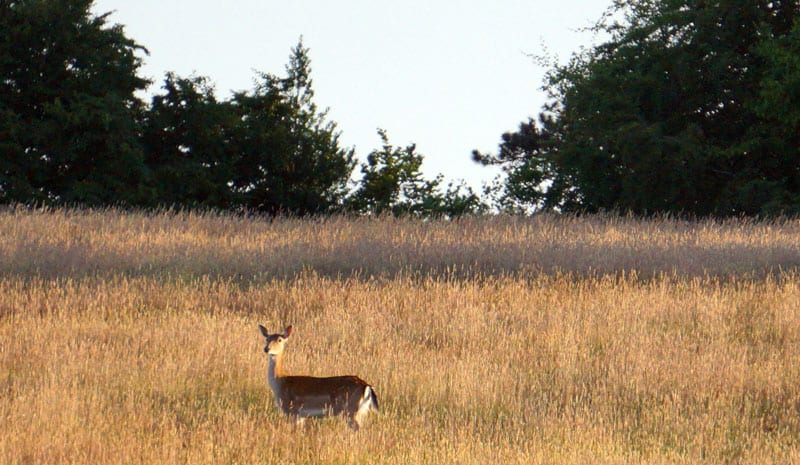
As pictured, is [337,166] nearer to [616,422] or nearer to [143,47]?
[143,47]

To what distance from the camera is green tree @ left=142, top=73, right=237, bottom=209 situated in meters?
35.8

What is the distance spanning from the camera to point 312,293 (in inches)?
550

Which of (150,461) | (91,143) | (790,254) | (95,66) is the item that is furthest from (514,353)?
(95,66)

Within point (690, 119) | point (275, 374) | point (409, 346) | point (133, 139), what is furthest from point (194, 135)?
point (275, 374)

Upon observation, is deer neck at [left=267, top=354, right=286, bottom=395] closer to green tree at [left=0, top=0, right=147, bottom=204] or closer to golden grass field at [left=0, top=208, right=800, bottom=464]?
golden grass field at [left=0, top=208, right=800, bottom=464]

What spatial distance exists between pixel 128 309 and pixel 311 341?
345 cm

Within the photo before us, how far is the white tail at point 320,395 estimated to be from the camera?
7180 millimetres

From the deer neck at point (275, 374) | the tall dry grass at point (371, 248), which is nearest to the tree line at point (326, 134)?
the tall dry grass at point (371, 248)

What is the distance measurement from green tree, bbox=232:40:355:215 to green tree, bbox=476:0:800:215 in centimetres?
904

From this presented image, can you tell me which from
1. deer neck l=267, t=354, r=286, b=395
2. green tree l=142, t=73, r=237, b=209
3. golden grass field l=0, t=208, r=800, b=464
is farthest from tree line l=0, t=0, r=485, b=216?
deer neck l=267, t=354, r=286, b=395

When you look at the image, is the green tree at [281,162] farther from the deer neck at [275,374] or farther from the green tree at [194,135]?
the deer neck at [275,374]

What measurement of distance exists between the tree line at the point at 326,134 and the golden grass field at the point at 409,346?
13.4 m

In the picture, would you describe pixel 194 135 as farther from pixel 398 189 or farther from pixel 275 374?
pixel 275 374

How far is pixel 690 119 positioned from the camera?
118 ft
